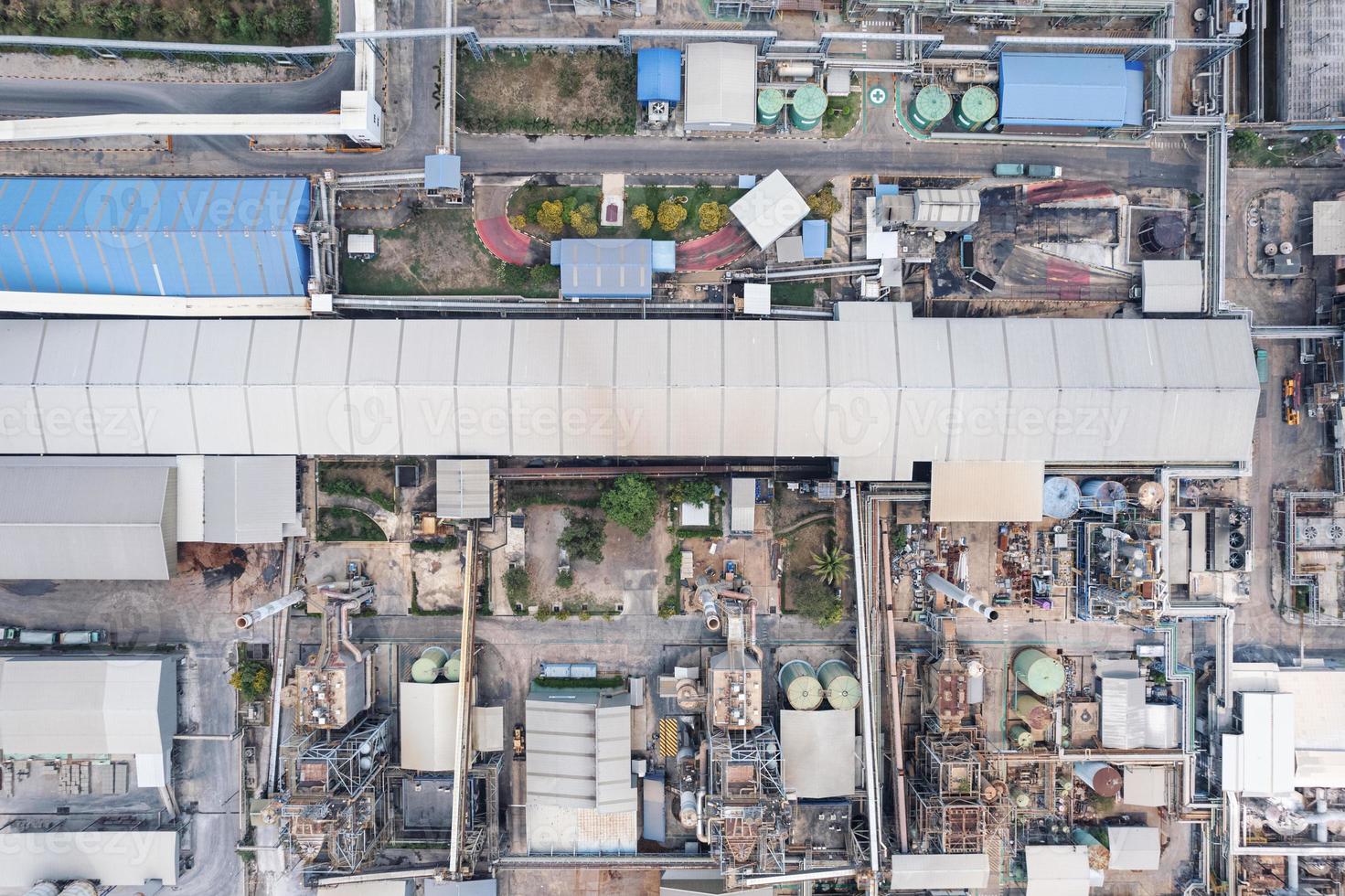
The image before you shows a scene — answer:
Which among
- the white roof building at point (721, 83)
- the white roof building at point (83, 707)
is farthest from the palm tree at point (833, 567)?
the white roof building at point (83, 707)

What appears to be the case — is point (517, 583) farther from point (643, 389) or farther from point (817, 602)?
point (817, 602)

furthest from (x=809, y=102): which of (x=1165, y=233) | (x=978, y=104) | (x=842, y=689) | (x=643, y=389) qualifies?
(x=842, y=689)

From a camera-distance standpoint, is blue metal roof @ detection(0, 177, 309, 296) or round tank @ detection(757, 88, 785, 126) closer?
blue metal roof @ detection(0, 177, 309, 296)

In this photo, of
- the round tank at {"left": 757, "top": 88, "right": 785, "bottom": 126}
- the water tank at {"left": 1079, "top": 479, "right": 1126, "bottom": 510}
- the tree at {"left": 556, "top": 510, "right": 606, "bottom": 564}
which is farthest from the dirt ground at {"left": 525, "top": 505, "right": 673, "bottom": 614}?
the water tank at {"left": 1079, "top": 479, "right": 1126, "bottom": 510}

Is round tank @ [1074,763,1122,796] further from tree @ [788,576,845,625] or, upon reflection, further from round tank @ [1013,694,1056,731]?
tree @ [788,576,845,625]

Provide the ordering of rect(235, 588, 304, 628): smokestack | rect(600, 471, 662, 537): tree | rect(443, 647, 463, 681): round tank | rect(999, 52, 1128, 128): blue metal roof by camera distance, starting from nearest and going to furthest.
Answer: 1. rect(235, 588, 304, 628): smokestack
2. rect(600, 471, 662, 537): tree
3. rect(999, 52, 1128, 128): blue metal roof
4. rect(443, 647, 463, 681): round tank

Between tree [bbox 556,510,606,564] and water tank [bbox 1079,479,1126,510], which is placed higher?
water tank [bbox 1079,479,1126,510]
